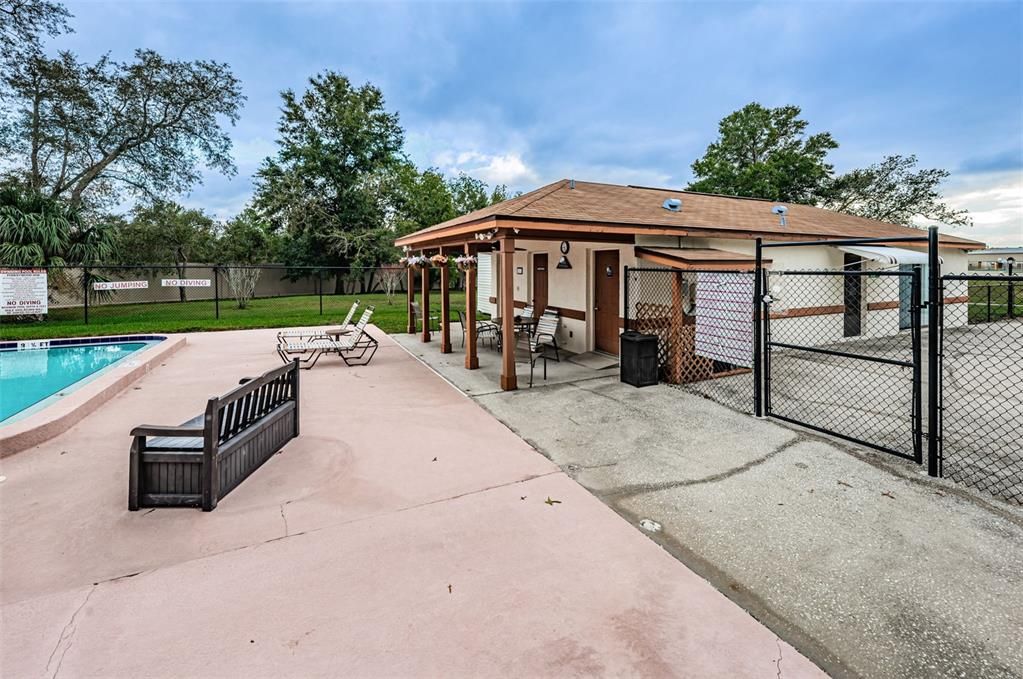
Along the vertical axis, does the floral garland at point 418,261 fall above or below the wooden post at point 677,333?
above

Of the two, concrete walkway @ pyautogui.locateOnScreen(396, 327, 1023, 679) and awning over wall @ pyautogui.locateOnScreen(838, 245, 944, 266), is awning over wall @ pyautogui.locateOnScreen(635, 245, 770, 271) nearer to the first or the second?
concrete walkway @ pyautogui.locateOnScreen(396, 327, 1023, 679)

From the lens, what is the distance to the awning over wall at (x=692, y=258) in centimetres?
760

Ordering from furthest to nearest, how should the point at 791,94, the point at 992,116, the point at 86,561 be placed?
1. the point at 791,94
2. the point at 992,116
3. the point at 86,561

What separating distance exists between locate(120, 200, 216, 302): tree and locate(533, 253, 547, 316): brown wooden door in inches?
771

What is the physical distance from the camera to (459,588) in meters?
2.72

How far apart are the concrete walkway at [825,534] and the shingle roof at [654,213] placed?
354 centimetres

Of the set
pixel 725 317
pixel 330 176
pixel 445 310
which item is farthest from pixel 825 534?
pixel 330 176

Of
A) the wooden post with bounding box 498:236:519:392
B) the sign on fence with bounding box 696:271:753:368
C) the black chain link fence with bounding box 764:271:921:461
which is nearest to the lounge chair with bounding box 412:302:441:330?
the wooden post with bounding box 498:236:519:392

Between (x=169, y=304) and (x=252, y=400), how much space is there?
21.7 meters

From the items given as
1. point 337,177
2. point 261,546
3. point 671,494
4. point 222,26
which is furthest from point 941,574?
point 337,177

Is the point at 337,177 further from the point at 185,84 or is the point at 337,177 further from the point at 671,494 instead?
the point at 671,494

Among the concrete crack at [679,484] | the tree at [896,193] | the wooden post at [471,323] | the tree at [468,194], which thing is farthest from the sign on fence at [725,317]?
the tree at [896,193]

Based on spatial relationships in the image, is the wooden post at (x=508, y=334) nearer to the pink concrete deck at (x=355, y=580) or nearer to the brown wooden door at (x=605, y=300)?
the pink concrete deck at (x=355, y=580)

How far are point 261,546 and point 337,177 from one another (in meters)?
33.4
